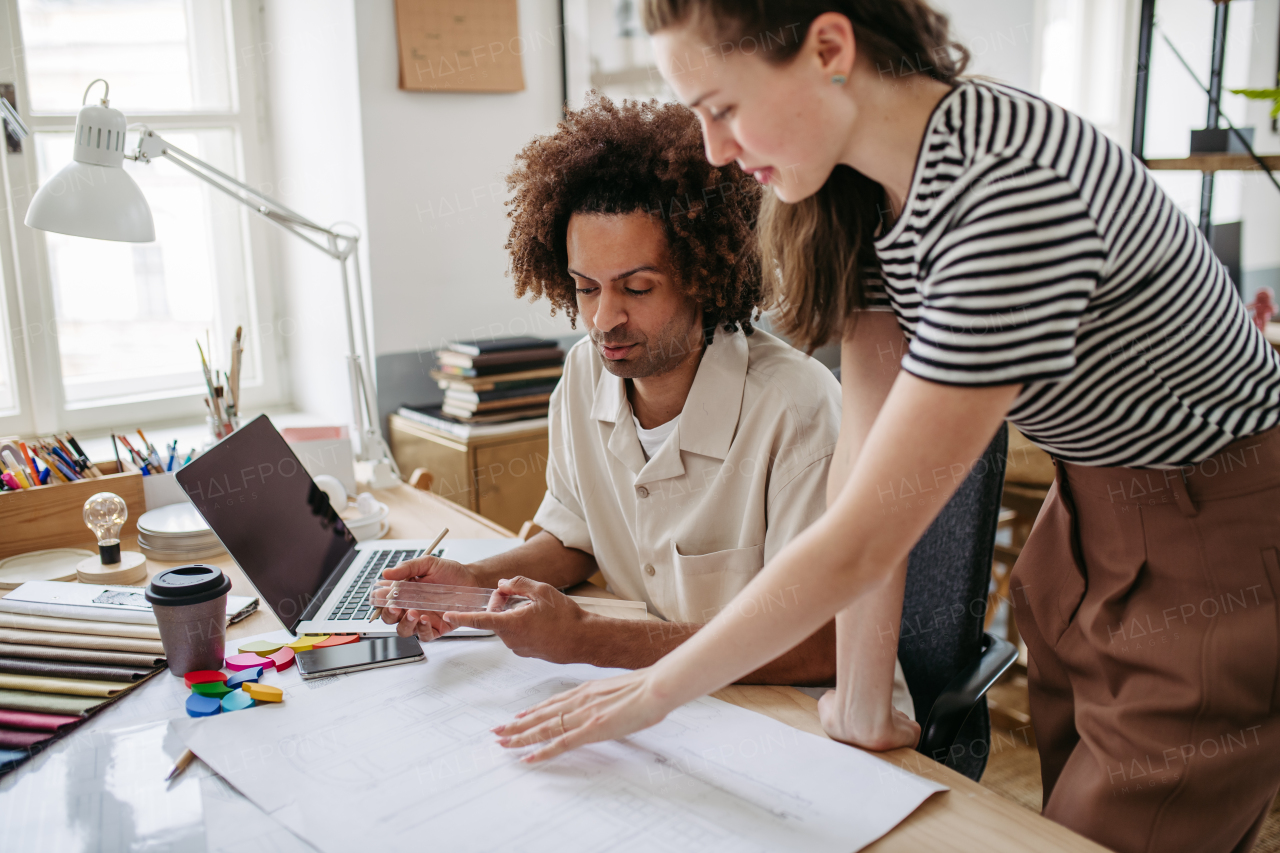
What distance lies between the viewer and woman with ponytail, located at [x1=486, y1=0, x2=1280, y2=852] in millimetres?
652

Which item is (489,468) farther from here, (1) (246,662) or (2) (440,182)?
(1) (246,662)

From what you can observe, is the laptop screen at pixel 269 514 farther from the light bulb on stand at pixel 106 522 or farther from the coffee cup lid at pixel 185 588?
the light bulb on stand at pixel 106 522

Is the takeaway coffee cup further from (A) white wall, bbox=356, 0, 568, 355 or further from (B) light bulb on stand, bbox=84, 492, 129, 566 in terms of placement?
(A) white wall, bbox=356, 0, 568, 355

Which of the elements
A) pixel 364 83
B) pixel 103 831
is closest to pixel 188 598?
pixel 103 831

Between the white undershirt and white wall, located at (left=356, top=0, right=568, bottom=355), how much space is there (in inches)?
49.8

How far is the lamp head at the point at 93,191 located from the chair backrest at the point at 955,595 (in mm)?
1284

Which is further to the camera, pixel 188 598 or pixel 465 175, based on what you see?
pixel 465 175

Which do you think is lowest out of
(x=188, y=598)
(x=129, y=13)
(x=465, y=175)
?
(x=188, y=598)

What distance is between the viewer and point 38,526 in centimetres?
151

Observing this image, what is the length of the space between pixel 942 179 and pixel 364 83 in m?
1.88

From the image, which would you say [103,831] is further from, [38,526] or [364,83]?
[364,83]

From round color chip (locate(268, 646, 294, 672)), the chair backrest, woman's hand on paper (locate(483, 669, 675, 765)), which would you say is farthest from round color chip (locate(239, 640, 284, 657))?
the chair backrest

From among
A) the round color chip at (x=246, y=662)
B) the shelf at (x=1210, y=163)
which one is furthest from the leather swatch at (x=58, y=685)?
the shelf at (x=1210, y=163)

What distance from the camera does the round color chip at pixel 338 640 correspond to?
110cm
